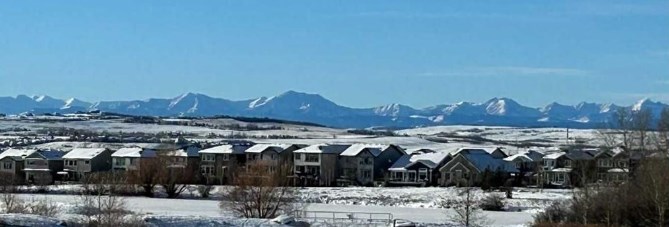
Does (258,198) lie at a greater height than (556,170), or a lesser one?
lesser

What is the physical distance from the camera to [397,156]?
112188mm

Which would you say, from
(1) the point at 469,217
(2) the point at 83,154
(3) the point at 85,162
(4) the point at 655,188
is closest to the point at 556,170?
(1) the point at 469,217

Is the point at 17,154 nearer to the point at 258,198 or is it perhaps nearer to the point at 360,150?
the point at 360,150

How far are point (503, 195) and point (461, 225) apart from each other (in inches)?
969

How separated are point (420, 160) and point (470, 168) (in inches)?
282

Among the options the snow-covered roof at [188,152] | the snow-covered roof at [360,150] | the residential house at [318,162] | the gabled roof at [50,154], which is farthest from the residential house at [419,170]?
the gabled roof at [50,154]

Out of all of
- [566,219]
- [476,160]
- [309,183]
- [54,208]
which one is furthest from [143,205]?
[476,160]

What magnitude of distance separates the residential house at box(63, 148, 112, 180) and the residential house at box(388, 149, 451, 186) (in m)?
30.4

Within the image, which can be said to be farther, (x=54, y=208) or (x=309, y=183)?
(x=309, y=183)

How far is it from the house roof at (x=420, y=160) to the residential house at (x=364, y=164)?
1.71 m

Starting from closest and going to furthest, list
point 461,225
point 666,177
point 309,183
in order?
point 666,177, point 461,225, point 309,183

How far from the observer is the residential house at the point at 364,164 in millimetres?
108438

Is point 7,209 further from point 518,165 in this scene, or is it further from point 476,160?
point 518,165

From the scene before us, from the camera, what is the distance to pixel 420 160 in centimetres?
10469
